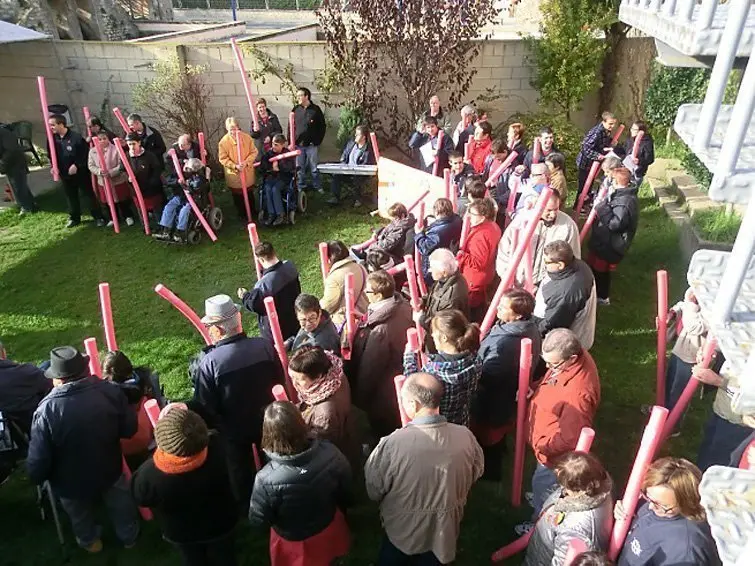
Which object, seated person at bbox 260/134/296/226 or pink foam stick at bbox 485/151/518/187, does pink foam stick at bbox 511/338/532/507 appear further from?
seated person at bbox 260/134/296/226

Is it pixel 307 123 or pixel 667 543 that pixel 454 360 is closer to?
pixel 667 543

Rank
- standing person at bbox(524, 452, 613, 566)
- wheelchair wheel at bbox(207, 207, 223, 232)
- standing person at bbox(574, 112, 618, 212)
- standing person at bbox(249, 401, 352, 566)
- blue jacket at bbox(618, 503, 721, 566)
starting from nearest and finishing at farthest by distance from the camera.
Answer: blue jacket at bbox(618, 503, 721, 566), standing person at bbox(524, 452, 613, 566), standing person at bbox(249, 401, 352, 566), standing person at bbox(574, 112, 618, 212), wheelchair wheel at bbox(207, 207, 223, 232)

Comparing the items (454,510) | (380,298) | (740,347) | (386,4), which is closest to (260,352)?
(380,298)

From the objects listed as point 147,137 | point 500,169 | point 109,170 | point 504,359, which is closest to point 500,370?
point 504,359

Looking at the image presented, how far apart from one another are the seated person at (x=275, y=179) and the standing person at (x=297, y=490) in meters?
6.56

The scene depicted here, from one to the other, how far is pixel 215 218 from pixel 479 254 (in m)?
5.08

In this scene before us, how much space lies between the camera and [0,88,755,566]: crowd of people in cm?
316

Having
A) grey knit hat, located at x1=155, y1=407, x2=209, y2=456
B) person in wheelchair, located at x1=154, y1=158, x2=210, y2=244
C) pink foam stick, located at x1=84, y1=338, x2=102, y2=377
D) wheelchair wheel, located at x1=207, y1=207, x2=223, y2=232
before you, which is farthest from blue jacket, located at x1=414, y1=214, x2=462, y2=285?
wheelchair wheel, located at x1=207, y1=207, x2=223, y2=232

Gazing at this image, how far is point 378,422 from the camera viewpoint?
191 inches

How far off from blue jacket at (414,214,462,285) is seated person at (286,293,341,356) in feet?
6.16

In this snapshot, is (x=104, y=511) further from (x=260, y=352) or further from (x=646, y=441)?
(x=646, y=441)

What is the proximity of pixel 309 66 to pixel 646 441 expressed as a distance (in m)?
10.3

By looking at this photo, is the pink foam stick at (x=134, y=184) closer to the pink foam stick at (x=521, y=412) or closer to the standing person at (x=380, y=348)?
the standing person at (x=380, y=348)

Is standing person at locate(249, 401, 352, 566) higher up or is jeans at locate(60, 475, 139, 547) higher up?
standing person at locate(249, 401, 352, 566)
